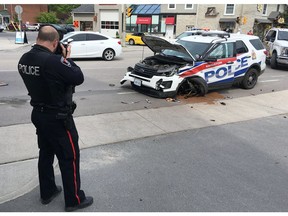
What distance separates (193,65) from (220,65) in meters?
1.05

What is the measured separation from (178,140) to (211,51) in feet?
12.7

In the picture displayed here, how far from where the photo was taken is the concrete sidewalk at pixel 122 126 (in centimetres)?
361

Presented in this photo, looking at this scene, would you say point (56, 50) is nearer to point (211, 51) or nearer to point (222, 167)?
point (222, 167)

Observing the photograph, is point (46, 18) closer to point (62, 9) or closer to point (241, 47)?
point (62, 9)

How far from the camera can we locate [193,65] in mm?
7504

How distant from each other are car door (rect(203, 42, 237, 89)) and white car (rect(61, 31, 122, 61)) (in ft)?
26.5

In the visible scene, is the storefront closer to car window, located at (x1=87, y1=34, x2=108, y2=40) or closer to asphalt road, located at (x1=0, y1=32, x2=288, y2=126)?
car window, located at (x1=87, y1=34, x2=108, y2=40)

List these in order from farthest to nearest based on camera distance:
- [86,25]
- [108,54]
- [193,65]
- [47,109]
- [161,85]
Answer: [86,25], [108,54], [193,65], [161,85], [47,109]

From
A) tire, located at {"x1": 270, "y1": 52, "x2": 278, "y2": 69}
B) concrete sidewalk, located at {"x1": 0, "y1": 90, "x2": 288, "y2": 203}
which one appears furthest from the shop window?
concrete sidewalk, located at {"x1": 0, "y1": 90, "x2": 288, "y2": 203}

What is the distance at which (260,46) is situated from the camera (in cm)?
962

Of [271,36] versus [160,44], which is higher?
[271,36]

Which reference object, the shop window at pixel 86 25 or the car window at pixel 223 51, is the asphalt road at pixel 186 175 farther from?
the shop window at pixel 86 25

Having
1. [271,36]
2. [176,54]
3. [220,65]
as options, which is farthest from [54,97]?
[271,36]

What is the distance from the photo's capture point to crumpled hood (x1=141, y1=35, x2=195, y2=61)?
7264 mm
